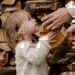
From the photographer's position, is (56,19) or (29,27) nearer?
(56,19)

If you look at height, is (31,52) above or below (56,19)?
below

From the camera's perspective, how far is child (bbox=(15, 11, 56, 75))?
3.36 feet

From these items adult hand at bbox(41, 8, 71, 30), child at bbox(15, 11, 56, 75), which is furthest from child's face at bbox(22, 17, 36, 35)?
adult hand at bbox(41, 8, 71, 30)

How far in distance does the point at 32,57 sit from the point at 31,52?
0.7 inches

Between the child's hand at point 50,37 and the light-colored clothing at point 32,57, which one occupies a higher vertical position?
the child's hand at point 50,37

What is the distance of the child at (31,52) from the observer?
3.36 feet

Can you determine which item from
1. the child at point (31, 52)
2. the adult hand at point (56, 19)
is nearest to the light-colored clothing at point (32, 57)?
the child at point (31, 52)

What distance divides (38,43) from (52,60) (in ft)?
0.37

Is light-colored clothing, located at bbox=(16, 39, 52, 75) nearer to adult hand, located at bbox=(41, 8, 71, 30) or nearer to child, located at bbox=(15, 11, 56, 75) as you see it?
child, located at bbox=(15, 11, 56, 75)

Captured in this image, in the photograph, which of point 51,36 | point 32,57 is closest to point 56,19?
point 51,36

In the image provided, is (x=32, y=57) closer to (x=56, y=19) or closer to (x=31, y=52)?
(x=31, y=52)

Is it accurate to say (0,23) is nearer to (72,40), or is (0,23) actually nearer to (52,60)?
(52,60)

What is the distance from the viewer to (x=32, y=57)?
1037 millimetres

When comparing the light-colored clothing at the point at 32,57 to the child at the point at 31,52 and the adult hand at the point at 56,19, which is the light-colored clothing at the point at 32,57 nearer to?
the child at the point at 31,52
